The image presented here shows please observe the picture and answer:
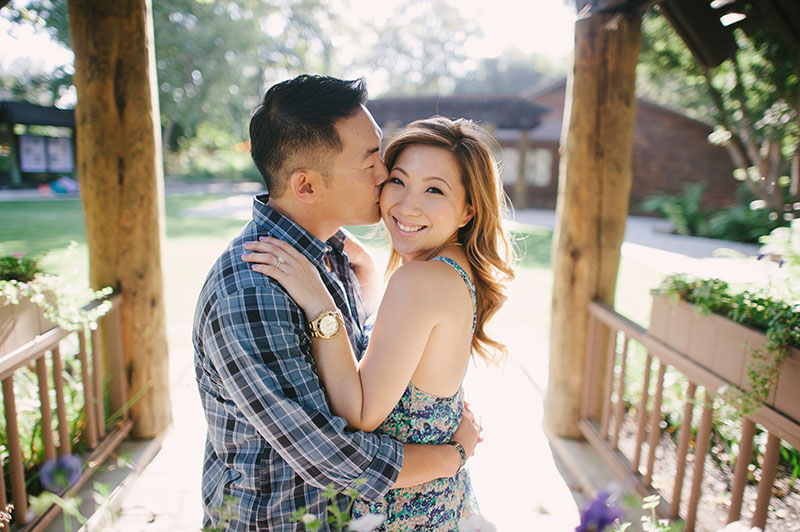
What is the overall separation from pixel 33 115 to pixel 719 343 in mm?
4675

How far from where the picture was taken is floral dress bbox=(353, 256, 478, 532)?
1.57 meters

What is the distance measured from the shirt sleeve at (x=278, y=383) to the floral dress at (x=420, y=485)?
31 centimetres

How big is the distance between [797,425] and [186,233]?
35.9 feet

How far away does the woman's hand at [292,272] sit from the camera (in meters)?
1.32

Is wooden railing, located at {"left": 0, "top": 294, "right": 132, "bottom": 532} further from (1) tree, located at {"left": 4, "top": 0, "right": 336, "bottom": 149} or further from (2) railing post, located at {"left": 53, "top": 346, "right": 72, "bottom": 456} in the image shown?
(1) tree, located at {"left": 4, "top": 0, "right": 336, "bottom": 149}

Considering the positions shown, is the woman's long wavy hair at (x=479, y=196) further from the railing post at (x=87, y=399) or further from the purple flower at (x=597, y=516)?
the railing post at (x=87, y=399)

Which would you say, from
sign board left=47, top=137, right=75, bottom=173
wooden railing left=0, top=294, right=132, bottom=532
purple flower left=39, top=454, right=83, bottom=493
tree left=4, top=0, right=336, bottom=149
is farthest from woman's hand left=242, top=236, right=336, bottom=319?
tree left=4, top=0, right=336, bottom=149

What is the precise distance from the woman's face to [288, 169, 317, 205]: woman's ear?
0.27m

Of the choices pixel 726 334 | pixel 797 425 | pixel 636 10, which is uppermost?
pixel 636 10

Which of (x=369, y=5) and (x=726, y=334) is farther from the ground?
(x=369, y=5)

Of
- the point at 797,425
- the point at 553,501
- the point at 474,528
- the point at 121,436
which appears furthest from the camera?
the point at 121,436

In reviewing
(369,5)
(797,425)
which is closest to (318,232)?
(797,425)

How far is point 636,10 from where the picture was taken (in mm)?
3135

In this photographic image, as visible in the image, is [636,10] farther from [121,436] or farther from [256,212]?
[121,436]
